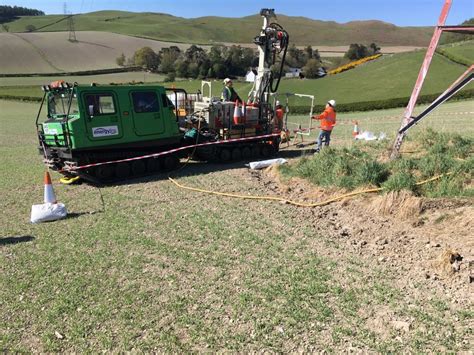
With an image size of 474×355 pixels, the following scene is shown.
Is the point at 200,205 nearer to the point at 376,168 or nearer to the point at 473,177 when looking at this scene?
the point at 376,168

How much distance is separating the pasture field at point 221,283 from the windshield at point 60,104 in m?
3.18

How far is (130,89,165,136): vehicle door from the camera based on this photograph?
11.8m

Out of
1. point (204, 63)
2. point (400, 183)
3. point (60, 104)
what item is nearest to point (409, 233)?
point (400, 183)

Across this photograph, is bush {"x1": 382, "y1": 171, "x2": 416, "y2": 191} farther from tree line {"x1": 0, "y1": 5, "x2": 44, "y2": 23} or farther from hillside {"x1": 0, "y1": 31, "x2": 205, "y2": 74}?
tree line {"x1": 0, "y1": 5, "x2": 44, "y2": 23}

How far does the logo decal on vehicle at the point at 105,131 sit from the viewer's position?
1107 centimetres

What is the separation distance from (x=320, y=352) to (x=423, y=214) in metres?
3.90

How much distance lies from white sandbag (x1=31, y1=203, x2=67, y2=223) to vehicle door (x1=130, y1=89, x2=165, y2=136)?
4.04m

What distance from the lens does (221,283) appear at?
5.59 metres

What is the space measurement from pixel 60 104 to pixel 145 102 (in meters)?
2.25

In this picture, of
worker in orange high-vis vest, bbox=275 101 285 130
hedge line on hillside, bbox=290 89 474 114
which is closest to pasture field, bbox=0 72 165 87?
hedge line on hillside, bbox=290 89 474 114

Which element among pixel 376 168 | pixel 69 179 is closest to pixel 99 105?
pixel 69 179

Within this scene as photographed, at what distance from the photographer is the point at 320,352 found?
13.8ft

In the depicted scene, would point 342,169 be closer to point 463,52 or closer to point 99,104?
point 99,104

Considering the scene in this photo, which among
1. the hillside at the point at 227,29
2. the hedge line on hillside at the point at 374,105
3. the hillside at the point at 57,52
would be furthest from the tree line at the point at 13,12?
the hedge line on hillside at the point at 374,105
